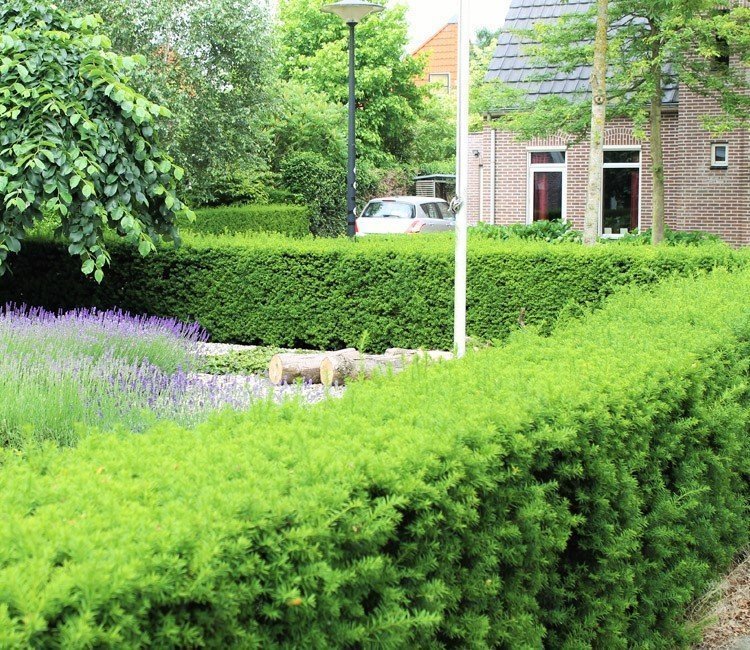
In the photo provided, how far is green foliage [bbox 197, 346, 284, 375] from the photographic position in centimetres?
1050

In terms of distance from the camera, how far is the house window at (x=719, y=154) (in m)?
20.2

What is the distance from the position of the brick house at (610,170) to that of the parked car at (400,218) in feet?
4.84

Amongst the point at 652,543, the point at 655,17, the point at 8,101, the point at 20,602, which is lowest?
the point at 652,543

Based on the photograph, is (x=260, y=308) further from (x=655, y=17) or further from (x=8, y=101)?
(x=655, y=17)

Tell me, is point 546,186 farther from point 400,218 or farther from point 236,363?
point 236,363

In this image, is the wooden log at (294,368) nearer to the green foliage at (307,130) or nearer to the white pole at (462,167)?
the white pole at (462,167)

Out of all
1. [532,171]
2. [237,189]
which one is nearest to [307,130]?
[237,189]

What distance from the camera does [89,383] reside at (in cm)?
678

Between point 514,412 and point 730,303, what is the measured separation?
3.42 m

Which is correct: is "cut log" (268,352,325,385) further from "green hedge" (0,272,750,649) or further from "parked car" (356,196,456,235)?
"parked car" (356,196,456,235)

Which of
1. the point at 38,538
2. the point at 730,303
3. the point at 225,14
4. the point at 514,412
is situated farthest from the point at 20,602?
the point at 225,14

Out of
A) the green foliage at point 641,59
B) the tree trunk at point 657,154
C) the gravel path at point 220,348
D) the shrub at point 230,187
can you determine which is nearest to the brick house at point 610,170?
the green foliage at point 641,59

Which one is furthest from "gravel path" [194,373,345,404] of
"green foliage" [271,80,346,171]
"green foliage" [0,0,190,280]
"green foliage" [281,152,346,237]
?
"green foliage" [271,80,346,171]

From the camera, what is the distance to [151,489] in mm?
2508
